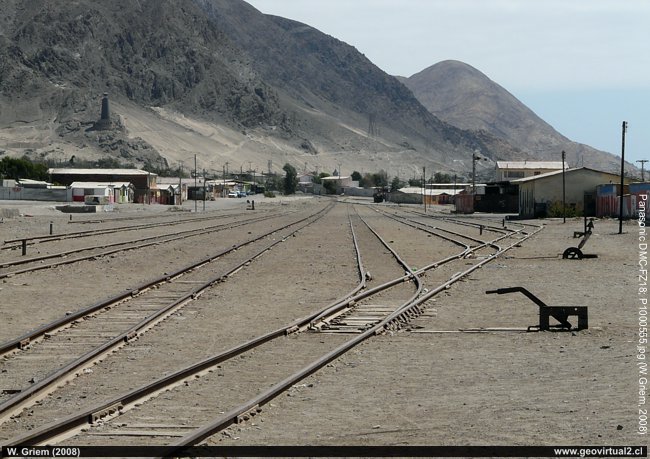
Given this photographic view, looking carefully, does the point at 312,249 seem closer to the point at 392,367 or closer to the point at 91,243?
the point at 91,243

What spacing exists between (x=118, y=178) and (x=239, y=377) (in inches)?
5592

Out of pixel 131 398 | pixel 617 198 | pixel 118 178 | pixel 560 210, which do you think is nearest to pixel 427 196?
pixel 118 178

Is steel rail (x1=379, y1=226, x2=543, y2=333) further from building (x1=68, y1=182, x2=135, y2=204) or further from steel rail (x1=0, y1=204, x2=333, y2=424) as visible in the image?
building (x1=68, y1=182, x2=135, y2=204)

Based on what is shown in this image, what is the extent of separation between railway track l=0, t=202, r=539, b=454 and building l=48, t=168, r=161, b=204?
4944 inches

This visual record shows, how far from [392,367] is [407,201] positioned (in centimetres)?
15535

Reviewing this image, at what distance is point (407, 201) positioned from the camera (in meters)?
167

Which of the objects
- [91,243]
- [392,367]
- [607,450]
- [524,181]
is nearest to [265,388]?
[392,367]

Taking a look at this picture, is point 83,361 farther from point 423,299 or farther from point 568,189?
point 568,189

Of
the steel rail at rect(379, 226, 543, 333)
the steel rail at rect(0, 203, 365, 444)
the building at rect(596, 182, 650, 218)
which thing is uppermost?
the building at rect(596, 182, 650, 218)

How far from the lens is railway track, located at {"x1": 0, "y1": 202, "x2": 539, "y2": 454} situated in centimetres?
876

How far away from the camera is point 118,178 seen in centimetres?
15050

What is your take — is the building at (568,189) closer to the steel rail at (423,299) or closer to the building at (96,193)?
the building at (96,193)

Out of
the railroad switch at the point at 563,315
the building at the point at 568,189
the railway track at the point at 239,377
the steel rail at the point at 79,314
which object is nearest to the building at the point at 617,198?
the building at the point at 568,189

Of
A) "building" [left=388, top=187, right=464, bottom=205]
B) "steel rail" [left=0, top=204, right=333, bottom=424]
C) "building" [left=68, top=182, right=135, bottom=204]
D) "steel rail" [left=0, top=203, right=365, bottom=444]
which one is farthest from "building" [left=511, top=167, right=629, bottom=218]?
"steel rail" [left=0, top=203, right=365, bottom=444]
